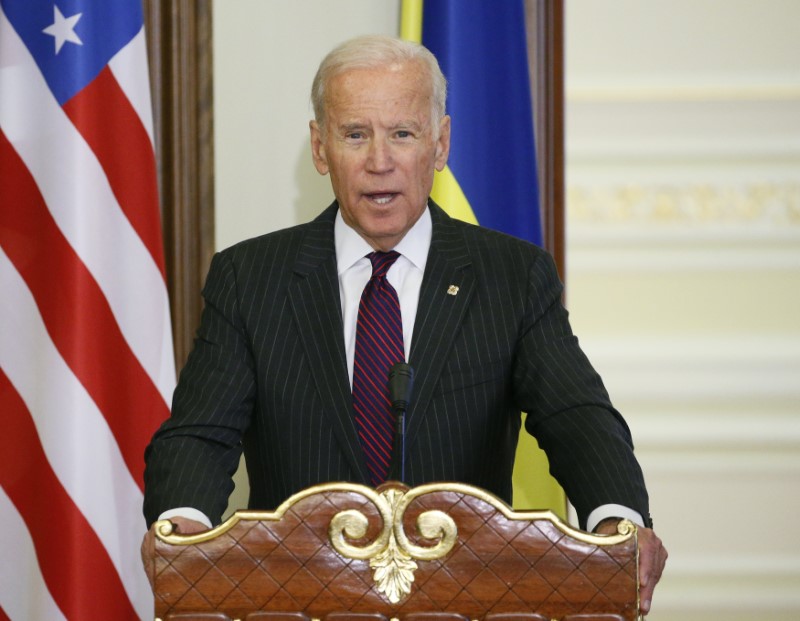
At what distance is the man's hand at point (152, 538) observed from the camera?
144 cm

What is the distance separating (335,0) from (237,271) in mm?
1451

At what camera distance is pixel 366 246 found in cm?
238

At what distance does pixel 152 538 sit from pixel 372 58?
1.18 meters

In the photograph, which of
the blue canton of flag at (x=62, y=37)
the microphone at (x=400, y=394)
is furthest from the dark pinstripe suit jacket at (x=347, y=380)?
the blue canton of flag at (x=62, y=37)

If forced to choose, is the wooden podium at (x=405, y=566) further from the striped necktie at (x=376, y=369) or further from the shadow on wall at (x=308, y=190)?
the shadow on wall at (x=308, y=190)

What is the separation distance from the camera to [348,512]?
55.5 inches

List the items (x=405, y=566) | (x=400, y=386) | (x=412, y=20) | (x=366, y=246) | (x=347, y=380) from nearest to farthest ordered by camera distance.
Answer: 1. (x=405, y=566)
2. (x=400, y=386)
3. (x=347, y=380)
4. (x=366, y=246)
5. (x=412, y=20)

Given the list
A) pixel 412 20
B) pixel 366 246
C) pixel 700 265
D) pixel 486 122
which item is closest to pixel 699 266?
pixel 700 265

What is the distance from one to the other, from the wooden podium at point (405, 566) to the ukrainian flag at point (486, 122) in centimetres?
180

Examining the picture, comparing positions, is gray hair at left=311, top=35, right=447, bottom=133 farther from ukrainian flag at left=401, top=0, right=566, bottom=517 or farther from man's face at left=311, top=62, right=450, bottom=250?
ukrainian flag at left=401, top=0, right=566, bottom=517

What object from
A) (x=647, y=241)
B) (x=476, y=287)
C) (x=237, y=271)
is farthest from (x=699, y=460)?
(x=237, y=271)

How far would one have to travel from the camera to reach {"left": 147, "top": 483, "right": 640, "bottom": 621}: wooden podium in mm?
1402

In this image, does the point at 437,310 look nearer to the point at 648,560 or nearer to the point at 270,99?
the point at 648,560

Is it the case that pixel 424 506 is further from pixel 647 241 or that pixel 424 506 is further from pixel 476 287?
pixel 647 241
